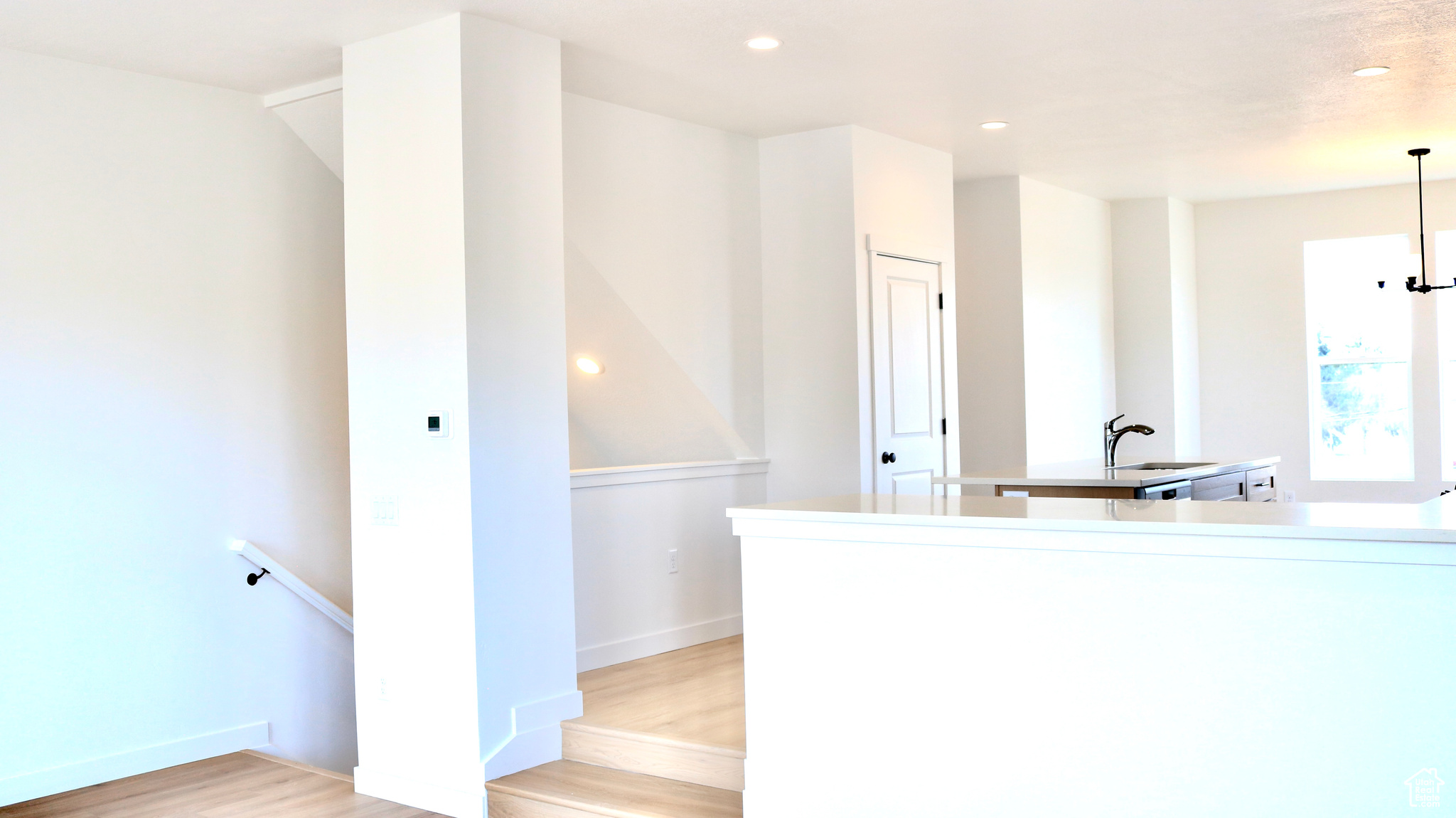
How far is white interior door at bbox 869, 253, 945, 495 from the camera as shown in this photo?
5398 mm

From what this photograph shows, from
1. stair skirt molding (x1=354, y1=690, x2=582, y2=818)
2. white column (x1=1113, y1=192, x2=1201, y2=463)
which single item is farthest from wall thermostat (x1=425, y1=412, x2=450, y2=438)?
white column (x1=1113, y1=192, x2=1201, y2=463)

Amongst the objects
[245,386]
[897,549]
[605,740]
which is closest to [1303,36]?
[897,549]

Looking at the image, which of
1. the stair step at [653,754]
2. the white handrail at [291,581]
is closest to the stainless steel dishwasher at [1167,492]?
the stair step at [653,754]

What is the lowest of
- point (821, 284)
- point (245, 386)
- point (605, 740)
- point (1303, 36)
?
point (605, 740)

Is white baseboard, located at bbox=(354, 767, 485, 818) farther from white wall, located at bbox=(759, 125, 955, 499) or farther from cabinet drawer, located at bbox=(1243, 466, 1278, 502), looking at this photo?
cabinet drawer, located at bbox=(1243, 466, 1278, 502)

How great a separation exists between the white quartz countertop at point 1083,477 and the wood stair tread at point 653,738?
1583mm

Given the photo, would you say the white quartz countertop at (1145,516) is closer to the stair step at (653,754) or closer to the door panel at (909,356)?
the stair step at (653,754)

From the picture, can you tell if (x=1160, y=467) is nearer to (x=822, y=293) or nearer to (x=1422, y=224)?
(x=822, y=293)

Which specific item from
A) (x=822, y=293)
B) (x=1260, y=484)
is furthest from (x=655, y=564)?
(x=1260, y=484)

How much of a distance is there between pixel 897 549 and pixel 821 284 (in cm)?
280

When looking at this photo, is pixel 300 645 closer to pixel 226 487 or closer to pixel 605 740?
pixel 226 487

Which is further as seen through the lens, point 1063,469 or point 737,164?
point 737,164

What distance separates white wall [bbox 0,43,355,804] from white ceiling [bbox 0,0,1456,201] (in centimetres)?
39

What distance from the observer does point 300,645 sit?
4758 mm
